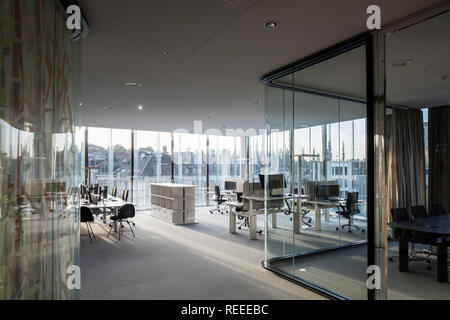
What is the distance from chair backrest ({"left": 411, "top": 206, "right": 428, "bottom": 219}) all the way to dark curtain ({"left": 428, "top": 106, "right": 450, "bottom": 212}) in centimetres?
32

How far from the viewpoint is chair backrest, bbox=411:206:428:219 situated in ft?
12.6

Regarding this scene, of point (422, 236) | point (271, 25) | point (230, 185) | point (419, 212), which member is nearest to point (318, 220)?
point (419, 212)

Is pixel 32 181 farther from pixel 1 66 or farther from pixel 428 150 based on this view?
pixel 428 150

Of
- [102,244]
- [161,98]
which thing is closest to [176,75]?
[161,98]

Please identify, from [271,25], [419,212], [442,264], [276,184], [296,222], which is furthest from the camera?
[276,184]

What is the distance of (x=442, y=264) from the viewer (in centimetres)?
431

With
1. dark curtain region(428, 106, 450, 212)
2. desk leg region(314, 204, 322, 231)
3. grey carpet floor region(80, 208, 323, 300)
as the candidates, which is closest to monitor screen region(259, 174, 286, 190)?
desk leg region(314, 204, 322, 231)

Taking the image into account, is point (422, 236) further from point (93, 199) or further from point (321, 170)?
point (93, 199)

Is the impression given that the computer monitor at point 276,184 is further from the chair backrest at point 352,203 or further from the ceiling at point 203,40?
the ceiling at point 203,40

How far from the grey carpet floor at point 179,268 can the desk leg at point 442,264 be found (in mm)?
2044

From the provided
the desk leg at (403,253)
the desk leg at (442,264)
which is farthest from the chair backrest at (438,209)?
the desk leg at (442,264)

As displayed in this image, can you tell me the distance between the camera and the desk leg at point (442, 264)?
13.8 ft

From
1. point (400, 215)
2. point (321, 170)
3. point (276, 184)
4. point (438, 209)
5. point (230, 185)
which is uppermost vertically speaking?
point (321, 170)

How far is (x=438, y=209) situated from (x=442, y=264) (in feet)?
4.22
